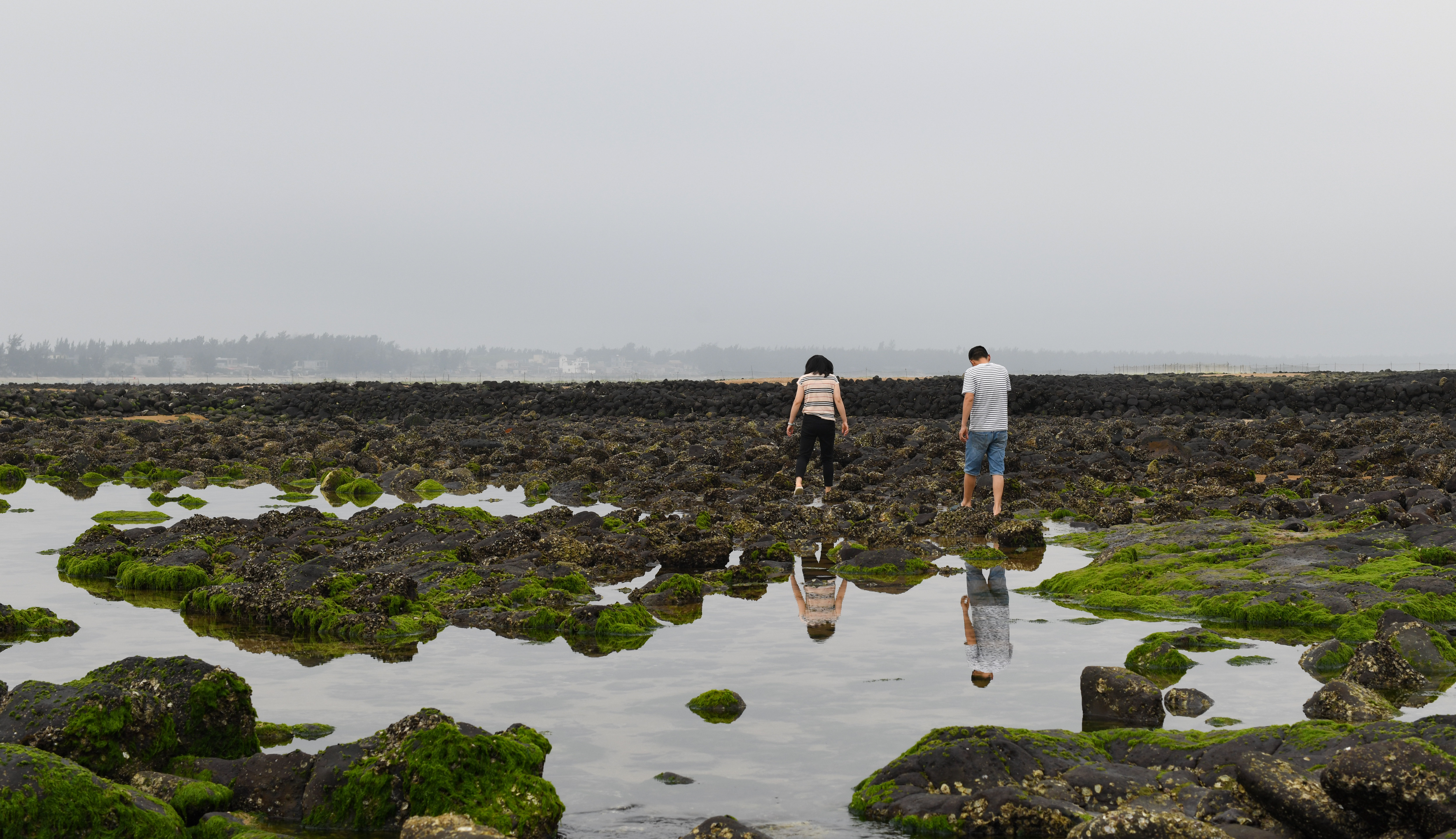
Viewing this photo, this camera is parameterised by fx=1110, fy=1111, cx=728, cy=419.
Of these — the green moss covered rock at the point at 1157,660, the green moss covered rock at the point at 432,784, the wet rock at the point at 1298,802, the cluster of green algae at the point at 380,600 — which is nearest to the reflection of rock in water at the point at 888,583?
the cluster of green algae at the point at 380,600

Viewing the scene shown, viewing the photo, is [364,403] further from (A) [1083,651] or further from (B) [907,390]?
(A) [1083,651]

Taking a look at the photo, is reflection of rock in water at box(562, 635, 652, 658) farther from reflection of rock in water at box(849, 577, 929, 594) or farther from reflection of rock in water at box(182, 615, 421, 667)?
reflection of rock in water at box(849, 577, 929, 594)

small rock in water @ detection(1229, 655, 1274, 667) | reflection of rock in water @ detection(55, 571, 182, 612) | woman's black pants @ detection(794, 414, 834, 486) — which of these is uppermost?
woman's black pants @ detection(794, 414, 834, 486)

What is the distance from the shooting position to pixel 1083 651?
864 cm

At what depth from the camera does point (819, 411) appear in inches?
721

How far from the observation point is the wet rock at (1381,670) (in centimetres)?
723

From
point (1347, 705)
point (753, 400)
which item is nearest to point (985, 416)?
point (1347, 705)

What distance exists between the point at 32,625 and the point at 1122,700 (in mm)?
8671

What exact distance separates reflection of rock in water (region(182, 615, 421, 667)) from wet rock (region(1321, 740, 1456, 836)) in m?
6.41

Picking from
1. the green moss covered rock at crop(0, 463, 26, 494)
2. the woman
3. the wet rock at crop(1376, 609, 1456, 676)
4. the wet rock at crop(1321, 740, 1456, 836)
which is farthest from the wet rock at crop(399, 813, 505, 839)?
the green moss covered rock at crop(0, 463, 26, 494)

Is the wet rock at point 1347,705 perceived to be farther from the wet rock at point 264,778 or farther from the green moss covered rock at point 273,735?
the green moss covered rock at point 273,735

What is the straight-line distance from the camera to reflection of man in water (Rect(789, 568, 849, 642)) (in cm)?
957

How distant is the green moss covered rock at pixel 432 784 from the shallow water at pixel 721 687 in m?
0.26

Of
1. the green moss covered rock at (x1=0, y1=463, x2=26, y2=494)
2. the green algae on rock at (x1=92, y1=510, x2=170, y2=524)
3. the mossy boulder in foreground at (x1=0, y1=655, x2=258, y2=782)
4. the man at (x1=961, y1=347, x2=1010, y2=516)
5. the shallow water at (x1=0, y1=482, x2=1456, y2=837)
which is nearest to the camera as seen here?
the mossy boulder in foreground at (x1=0, y1=655, x2=258, y2=782)
